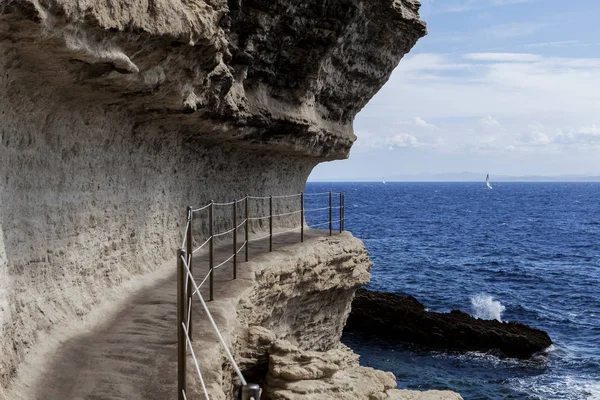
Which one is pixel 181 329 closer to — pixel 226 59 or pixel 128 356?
pixel 128 356

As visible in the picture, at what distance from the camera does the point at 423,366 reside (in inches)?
706

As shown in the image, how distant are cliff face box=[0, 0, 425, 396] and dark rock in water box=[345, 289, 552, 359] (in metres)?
9.28

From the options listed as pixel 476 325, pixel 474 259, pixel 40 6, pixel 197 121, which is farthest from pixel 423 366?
pixel 474 259

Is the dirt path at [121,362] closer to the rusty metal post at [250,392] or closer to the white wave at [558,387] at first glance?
the rusty metal post at [250,392]

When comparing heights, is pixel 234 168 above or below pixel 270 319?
above

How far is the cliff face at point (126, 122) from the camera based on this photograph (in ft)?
17.4

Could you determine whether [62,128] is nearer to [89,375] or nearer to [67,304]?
[67,304]

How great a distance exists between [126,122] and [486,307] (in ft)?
68.3

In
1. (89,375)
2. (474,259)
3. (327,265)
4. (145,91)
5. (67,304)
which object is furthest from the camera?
Answer: (474,259)

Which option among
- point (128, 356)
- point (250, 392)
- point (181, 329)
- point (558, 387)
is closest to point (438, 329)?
point (558, 387)

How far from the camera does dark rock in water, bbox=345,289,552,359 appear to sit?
19.2m

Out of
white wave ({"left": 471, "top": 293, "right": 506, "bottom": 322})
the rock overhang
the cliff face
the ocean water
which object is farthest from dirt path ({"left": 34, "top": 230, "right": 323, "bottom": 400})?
white wave ({"left": 471, "top": 293, "right": 506, "bottom": 322})

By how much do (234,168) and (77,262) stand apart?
6.80 metres

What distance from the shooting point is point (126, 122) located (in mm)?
8227
